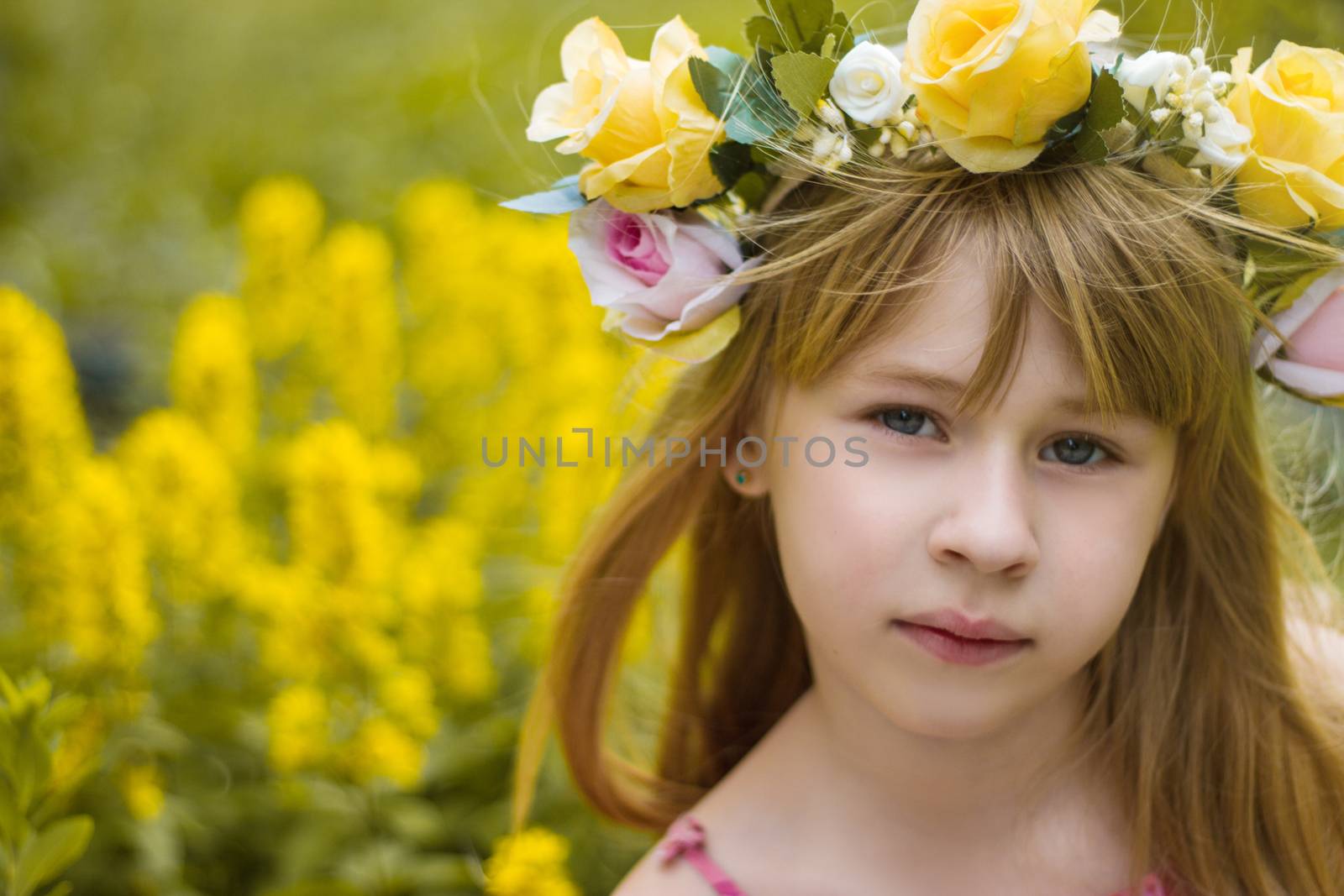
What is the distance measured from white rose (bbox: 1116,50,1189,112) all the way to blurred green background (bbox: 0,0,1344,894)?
0.08 meters

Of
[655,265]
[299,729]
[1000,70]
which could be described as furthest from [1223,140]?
[299,729]

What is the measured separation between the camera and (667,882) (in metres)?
1.56

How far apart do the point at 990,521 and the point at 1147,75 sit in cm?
46

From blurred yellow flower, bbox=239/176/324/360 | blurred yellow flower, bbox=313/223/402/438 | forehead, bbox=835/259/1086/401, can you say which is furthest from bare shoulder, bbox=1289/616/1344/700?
blurred yellow flower, bbox=239/176/324/360

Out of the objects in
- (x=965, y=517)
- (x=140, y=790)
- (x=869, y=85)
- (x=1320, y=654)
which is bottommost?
(x=140, y=790)

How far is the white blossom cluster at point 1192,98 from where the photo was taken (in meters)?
1.29

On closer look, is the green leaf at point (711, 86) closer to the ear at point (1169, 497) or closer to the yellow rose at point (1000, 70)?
the yellow rose at point (1000, 70)

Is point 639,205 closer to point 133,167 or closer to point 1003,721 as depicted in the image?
point 1003,721

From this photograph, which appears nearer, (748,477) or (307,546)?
(748,477)

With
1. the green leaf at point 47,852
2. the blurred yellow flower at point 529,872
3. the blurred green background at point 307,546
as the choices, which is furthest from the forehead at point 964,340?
the green leaf at point 47,852

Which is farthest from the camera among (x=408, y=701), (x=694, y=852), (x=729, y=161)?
(x=408, y=701)

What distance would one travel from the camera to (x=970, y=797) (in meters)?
1.53

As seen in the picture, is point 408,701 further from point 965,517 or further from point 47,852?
point 965,517

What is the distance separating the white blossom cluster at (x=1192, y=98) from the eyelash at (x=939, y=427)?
30 cm
